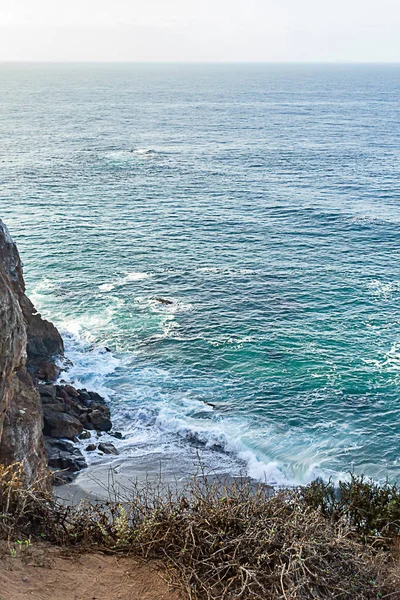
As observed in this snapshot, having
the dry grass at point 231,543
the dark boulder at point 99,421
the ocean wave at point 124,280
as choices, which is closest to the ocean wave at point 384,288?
the ocean wave at point 124,280

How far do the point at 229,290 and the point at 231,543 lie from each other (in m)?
40.3

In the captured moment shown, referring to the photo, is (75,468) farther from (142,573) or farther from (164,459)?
(142,573)

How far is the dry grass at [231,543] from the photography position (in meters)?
13.1

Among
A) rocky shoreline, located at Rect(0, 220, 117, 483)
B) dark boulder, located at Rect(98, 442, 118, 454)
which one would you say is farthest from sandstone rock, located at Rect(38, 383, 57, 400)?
dark boulder, located at Rect(98, 442, 118, 454)

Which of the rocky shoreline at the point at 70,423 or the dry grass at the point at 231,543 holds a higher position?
the dry grass at the point at 231,543

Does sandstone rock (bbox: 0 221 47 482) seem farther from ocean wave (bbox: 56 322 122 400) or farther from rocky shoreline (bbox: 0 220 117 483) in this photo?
ocean wave (bbox: 56 322 122 400)

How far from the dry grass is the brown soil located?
0.36 m

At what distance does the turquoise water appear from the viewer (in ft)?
119

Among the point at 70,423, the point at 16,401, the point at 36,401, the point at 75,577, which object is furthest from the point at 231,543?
the point at 70,423

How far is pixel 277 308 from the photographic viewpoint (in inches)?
1962

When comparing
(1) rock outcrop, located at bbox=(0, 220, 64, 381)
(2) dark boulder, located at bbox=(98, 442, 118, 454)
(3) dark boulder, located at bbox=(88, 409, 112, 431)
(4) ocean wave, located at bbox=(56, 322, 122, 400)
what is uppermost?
(1) rock outcrop, located at bbox=(0, 220, 64, 381)

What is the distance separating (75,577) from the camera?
14227mm

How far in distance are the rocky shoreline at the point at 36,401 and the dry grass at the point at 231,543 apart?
5.58ft

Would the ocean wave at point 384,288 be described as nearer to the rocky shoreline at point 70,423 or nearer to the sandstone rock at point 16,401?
the rocky shoreline at point 70,423
